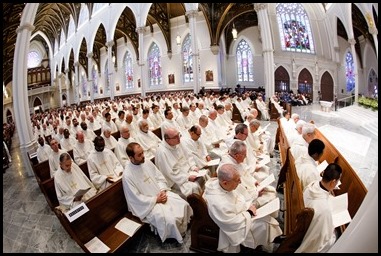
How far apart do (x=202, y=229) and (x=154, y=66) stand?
23.9 meters

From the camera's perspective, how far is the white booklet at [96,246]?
268 cm

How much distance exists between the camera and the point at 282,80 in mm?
24375

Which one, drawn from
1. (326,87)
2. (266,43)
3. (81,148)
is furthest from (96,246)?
(326,87)

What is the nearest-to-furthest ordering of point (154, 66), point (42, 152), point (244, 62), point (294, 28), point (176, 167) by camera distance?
point (176, 167) → point (42, 152) → point (294, 28) → point (244, 62) → point (154, 66)

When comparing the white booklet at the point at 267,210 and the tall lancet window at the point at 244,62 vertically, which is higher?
the tall lancet window at the point at 244,62

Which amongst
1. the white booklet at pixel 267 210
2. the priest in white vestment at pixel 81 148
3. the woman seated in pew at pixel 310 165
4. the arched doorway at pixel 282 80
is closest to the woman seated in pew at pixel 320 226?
the white booklet at pixel 267 210

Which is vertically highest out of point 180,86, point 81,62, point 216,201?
point 81,62

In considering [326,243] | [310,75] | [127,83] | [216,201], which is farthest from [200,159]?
[127,83]

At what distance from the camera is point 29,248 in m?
3.21

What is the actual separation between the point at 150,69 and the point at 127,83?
4603 millimetres

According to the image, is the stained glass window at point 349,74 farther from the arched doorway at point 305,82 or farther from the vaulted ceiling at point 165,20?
the arched doorway at point 305,82

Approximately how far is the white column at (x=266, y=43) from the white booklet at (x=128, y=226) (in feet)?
38.2

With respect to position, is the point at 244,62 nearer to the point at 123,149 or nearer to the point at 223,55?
the point at 223,55

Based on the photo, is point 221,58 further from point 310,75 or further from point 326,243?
point 326,243
